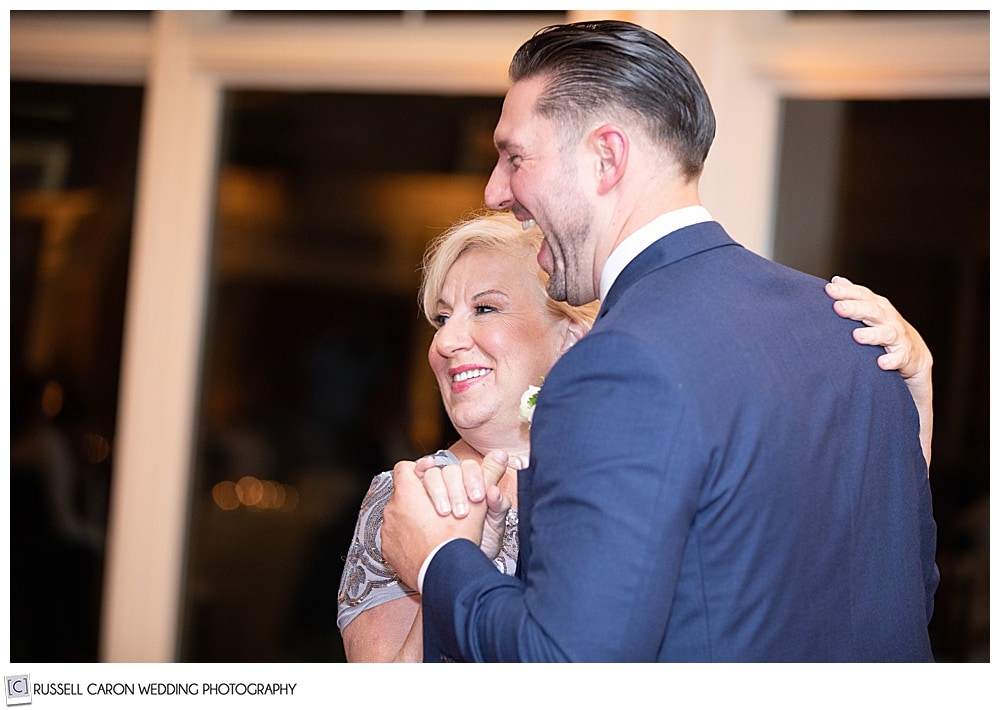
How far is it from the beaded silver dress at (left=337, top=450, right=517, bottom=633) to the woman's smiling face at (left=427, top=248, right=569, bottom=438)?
13 cm

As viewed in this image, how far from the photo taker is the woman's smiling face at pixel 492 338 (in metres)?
1.85

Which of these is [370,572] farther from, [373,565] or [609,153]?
[609,153]

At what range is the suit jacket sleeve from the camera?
1.08m

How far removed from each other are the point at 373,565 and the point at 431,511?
1.35 feet

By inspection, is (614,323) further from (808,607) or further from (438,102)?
(438,102)

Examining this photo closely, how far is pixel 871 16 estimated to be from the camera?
301cm

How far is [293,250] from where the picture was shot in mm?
4031

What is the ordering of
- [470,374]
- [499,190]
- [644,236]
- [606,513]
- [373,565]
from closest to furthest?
[606,513] < [644,236] < [499,190] < [373,565] < [470,374]

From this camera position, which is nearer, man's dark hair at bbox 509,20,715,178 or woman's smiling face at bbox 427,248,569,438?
man's dark hair at bbox 509,20,715,178

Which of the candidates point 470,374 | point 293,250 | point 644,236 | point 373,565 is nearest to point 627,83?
point 644,236

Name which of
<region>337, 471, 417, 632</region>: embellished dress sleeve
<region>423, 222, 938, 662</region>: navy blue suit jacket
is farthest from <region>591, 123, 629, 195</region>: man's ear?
<region>337, 471, 417, 632</region>: embellished dress sleeve
